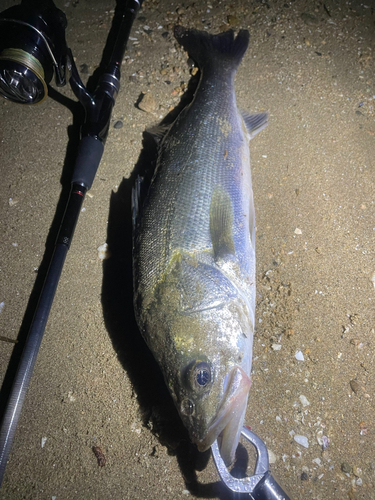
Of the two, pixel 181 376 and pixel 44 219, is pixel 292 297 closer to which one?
pixel 181 376

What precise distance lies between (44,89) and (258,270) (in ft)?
6.55

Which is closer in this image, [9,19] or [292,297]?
[9,19]

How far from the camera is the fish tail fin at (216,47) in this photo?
9.31ft

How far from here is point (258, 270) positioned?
2469 mm

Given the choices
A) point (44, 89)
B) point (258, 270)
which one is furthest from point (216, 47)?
point (258, 270)

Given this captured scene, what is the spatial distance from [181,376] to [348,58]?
3.29 metres

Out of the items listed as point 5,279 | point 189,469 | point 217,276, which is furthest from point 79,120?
point 189,469

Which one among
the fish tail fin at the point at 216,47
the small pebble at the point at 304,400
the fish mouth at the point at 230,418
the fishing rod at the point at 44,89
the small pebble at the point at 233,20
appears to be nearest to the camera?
the fish mouth at the point at 230,418

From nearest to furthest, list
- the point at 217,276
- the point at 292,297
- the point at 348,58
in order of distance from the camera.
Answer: the point at 217,276 < the point at 292,297 < the point at 348,58

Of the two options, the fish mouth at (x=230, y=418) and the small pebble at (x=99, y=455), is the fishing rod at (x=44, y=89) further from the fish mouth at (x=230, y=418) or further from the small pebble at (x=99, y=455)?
the fish mouth at (x=230, y=418)

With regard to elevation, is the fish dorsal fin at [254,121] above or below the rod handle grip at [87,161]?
above

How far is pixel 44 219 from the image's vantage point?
8.69 feet

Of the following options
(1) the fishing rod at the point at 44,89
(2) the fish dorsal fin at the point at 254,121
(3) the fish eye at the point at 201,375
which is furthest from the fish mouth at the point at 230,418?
(2) the fish dorsal fin at the point at 254,121

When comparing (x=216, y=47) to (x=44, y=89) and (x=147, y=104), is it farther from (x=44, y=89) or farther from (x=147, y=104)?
(x=44, y=89)
